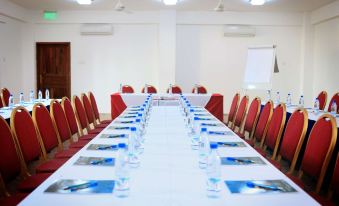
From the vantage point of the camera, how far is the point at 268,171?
2090mm

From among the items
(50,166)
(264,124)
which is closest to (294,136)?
(264,124)

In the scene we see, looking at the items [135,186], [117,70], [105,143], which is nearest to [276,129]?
[105,143]

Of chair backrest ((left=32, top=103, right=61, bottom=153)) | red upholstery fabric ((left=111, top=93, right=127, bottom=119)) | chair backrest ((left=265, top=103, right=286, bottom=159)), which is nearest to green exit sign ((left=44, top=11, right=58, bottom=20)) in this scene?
red upholstery fabric ((left=111, top=93, right=127, bottom=119))

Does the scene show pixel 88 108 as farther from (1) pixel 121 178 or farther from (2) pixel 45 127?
(1) pixel 121 178

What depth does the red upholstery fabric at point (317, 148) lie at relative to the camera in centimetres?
253

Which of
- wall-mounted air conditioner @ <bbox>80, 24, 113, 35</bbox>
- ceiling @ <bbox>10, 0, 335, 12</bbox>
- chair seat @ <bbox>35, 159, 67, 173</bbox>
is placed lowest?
chair seat @ <bbox>35, 159, 67, 173</bbox>

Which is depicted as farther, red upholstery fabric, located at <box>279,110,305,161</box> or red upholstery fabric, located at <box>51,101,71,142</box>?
red upholstery fabric, located at <box>51,101,71,142</box>

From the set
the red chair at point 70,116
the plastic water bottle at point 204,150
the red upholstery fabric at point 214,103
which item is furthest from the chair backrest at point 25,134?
the red upholstery fabric at point 214,103

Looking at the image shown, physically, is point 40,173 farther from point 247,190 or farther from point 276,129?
point 276,129

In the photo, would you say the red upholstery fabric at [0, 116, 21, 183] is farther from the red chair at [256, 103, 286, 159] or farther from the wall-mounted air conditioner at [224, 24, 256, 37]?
the wall-mounted air conditioner at [224, 24, 256, 37]

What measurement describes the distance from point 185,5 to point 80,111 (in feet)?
16.7

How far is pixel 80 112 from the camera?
15.2 ft

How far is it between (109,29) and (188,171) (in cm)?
799

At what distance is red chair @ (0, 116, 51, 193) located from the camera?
2.44 meters
